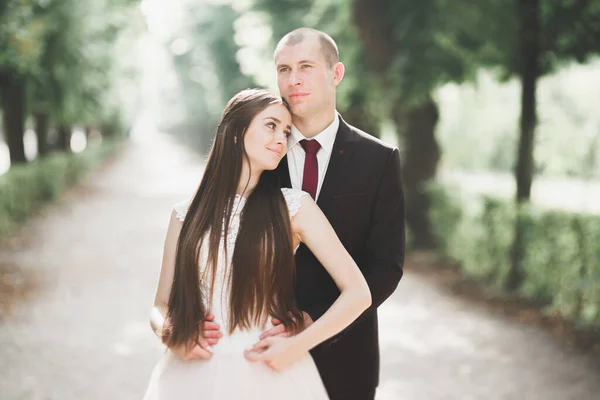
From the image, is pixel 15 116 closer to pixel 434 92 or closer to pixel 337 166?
pixel 434 92

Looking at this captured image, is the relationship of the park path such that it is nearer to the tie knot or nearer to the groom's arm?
the groom's arm

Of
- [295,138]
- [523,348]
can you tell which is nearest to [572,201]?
[523,348]

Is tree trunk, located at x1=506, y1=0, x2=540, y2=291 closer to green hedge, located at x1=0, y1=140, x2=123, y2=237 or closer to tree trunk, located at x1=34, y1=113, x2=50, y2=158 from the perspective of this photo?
green hedge, located at x1=0, y1=140, x2=123, y2=237

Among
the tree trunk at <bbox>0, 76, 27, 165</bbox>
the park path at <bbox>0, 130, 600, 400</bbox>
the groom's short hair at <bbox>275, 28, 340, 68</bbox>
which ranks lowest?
the park path at <bbox>0, 130, 600, 400</bbox>

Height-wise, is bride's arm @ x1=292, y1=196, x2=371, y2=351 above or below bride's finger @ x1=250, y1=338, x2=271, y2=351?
above

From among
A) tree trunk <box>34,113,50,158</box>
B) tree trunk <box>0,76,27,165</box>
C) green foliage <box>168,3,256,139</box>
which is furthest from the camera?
green foliage <box>168,3,256,139</box>

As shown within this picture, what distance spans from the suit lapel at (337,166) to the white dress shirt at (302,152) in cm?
3

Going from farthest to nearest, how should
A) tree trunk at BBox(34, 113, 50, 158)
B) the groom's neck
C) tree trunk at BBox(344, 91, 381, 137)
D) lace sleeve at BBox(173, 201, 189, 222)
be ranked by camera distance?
1. tree trunk at BBox(34, 113, 50, 158)
2. tree trunk at BBox(344, 91, 381, 137)
3. the groom's neck
4. lace sleeve at BBox(173, 201, 189, 222)

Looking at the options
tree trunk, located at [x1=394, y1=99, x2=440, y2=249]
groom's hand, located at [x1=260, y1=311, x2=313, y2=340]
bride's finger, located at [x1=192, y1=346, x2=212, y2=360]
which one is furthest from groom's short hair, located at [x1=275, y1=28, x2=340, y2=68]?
tree trunk, located at [x1=394, y1=99, x2=440, y2=249]

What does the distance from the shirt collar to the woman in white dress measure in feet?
0.83

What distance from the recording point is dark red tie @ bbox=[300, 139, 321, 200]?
9.08 feet

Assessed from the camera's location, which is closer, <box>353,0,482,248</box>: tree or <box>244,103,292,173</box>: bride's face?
<box>244,103,292,173</box>: bride's face

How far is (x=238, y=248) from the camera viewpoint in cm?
244

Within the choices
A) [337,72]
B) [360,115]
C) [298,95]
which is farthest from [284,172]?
[360,115]
